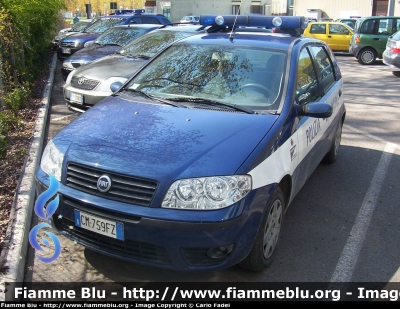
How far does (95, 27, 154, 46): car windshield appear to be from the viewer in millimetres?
10438

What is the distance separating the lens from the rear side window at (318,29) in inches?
792

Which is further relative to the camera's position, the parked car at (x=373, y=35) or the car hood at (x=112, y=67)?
the parked car at (x=373, y=35)

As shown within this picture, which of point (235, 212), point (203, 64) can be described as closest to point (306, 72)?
point (203, 64)

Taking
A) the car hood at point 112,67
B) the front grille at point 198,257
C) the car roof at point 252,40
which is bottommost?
the front grille at point 198,257

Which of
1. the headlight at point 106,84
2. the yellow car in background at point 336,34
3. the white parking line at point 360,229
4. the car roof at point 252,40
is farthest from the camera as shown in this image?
the yellow car in background at point 336,34

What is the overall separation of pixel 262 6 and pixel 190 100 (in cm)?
4631

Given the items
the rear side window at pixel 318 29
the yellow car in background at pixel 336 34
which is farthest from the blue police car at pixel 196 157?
the rear side window at pixel 318 29

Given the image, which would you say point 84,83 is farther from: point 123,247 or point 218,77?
point 123,247

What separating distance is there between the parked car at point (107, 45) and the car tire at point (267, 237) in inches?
286

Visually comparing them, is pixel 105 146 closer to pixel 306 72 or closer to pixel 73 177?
pixel 73 177

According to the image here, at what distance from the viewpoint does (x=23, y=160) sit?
5.38m

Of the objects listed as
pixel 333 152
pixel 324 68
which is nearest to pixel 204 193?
pixel 324 68

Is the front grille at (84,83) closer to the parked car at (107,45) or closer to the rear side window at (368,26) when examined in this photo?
the parked car at (107,45)

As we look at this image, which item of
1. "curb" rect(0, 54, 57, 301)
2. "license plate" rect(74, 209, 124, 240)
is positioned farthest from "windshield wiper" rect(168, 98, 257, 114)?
"curb" rect(0, 54, 57, 301)
